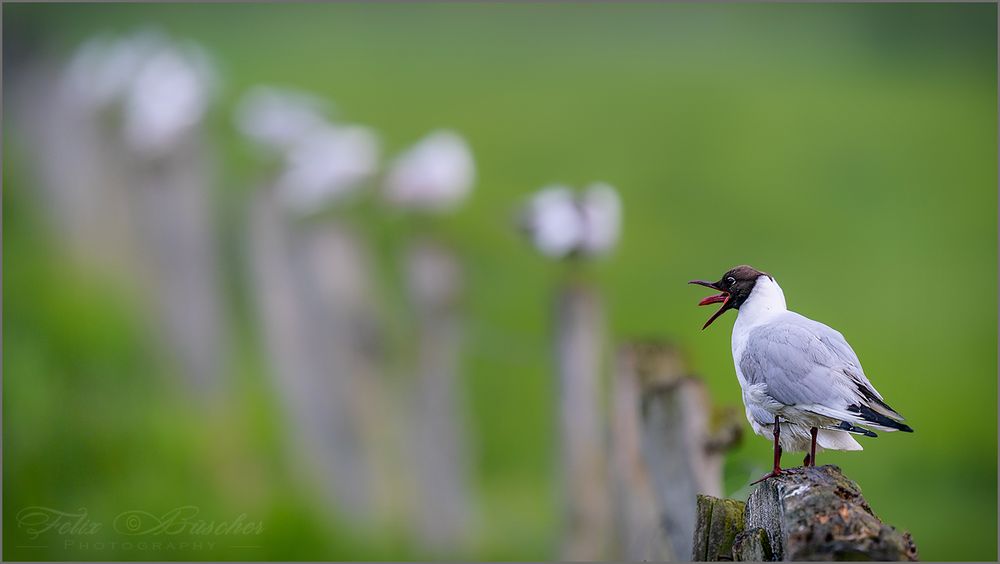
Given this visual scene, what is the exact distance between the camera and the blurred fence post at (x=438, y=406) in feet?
10.5

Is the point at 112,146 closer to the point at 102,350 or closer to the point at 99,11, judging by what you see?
the point at 102,350

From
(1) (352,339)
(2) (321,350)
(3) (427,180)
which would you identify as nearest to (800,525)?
(1) (352,339)

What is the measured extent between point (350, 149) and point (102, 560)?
5.47ft

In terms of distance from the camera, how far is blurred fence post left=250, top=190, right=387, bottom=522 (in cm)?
344

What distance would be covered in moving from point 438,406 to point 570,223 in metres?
0.69

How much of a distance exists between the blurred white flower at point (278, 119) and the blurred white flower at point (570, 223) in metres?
1.70

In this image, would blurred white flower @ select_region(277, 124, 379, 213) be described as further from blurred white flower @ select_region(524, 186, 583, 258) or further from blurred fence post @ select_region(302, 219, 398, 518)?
blurred white flower @ select_region(524, 186, 583, 258)

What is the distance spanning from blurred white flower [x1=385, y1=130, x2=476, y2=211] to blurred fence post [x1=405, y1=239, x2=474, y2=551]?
537 millimetres

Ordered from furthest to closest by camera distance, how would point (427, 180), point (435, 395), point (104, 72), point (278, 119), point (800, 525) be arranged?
1. point (278, 119)
2. point (104, 72)
3. point (427, 180)
4. point (435, 395)
5. point (800, 525)

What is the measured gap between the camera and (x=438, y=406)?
3.38m

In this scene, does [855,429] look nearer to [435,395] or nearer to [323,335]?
[435,395]

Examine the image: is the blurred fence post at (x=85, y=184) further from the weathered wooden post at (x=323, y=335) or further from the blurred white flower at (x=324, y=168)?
the weathered wooden post at (x=323, y=335)

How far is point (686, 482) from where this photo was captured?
6.98 ft
